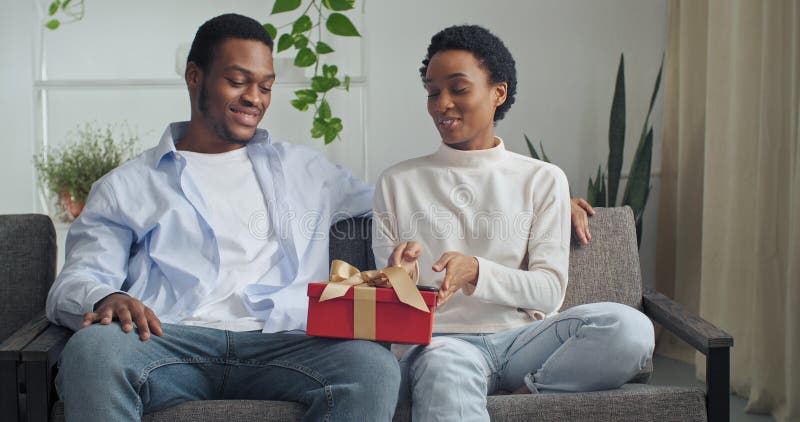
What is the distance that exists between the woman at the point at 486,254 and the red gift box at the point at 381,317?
0.22 feet

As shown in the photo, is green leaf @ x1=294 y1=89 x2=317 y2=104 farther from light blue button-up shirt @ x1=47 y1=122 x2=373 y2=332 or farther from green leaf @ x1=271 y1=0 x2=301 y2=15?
light blue button-up shirt @ x1=47 y1=122 x2=373 y2=332

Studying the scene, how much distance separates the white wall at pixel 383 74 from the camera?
135 inches

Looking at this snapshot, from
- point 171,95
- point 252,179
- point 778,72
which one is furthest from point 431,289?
point 171,95

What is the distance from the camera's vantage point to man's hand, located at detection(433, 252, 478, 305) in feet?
5.43

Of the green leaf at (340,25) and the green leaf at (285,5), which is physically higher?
A: the green leaf at (285,5)

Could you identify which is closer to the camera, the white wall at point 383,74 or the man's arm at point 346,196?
the man's arm at point 346,196

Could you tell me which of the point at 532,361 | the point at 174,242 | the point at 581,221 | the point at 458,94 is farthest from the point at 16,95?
the point at 532,361

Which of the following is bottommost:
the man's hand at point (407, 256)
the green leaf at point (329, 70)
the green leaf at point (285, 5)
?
the man's hand at point (407, 256)

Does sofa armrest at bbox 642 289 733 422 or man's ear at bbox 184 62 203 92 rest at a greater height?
man's ear at bbox 184 62 203 92

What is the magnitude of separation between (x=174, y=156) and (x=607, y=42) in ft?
7.28

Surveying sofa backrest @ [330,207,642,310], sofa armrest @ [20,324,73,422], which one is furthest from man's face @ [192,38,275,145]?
sofa armrest @ [20,324,73,422]

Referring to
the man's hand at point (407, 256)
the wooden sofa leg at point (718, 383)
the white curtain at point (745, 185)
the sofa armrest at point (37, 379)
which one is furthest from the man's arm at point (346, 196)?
the white curtain at point (745, 185)

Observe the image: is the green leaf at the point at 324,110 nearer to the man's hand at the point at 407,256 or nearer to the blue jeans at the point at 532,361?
the man's hand at the point at 407,256

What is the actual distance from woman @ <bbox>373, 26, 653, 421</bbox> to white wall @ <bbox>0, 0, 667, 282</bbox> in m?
1.44
